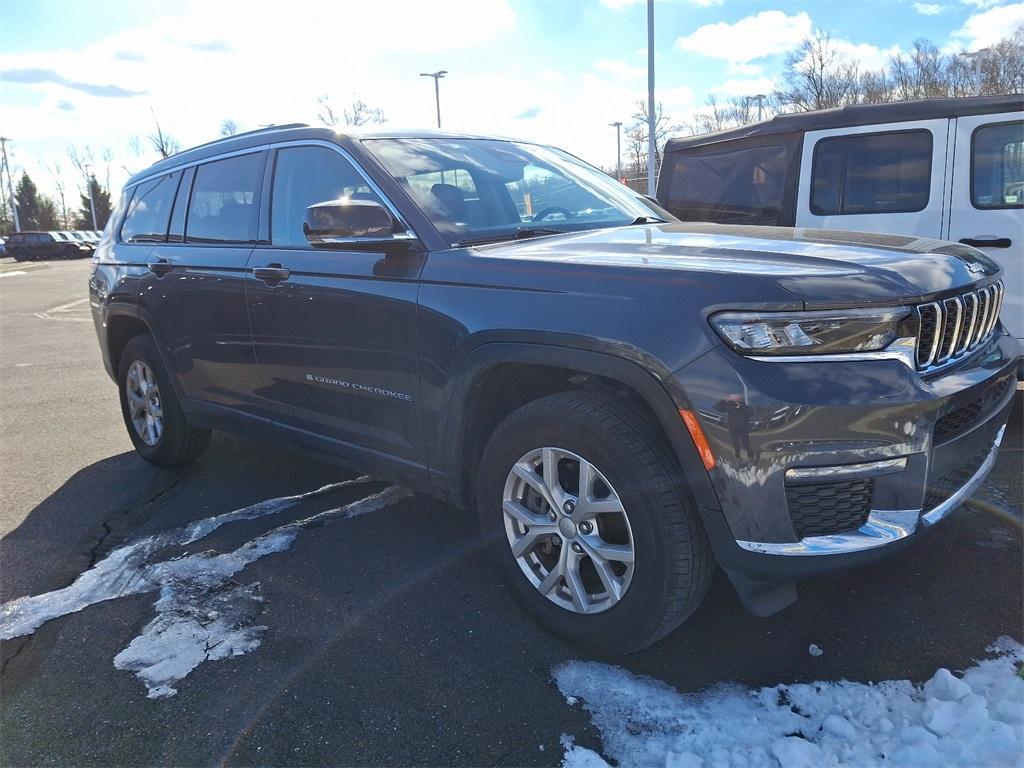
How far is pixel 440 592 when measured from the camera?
324 cm

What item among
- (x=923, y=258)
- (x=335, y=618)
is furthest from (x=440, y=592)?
(x=923, y=258)

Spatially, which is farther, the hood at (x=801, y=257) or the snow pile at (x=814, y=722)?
the hood at (x=801, y=257)

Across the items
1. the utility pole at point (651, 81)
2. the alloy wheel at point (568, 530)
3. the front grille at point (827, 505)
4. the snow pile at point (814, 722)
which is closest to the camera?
the snow pile at point (814, 722)

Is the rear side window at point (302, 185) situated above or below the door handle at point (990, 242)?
above

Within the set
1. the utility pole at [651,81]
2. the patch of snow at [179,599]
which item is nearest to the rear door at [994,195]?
the patch of snow at [179,599]

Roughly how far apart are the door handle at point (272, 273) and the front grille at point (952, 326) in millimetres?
2576

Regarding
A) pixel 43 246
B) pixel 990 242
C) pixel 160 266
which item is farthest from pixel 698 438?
pixel 43 246

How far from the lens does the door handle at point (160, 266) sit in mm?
4421

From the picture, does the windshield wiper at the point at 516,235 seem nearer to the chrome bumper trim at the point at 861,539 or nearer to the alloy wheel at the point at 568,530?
the alloy wheel at the point at 568,530

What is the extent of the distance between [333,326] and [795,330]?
194 centimetres

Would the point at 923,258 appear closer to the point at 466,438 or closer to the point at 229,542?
the point at 466,438

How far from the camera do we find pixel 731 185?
662cm

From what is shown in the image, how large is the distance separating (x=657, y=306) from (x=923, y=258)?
3.18 feet

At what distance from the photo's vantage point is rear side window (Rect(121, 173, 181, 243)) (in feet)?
15.4
